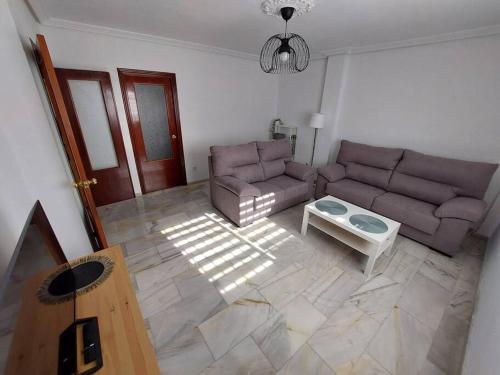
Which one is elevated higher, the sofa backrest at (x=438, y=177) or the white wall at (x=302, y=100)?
the white wall at (x=302, y=100)

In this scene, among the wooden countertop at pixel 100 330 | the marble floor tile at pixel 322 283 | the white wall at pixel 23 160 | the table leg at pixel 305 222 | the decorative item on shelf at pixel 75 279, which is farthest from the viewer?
the table leg at pixel 305 222

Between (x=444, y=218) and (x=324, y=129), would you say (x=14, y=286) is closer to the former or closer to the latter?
(x=444, y=218)

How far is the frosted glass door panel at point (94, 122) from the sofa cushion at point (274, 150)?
7.31 feet

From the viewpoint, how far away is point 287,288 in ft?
5.96

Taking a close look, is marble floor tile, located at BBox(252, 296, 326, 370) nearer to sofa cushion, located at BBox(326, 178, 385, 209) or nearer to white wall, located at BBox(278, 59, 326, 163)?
sofa cushion, located at BBox(326, 178, 385, 209)

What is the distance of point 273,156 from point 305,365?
2605 millimetres

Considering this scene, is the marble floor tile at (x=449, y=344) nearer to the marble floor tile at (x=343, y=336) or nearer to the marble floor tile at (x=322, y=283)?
the marble floor tile at (x=343, y=336)

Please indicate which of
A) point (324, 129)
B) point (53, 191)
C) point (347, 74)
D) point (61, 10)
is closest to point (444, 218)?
point (324, 129)

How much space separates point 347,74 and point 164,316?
4176mm

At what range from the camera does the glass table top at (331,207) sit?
2306mm

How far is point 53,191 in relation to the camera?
1592 millimetres

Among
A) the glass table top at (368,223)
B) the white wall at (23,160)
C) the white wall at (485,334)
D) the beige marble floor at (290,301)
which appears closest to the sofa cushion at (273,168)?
the beige marble floor at (290,301)

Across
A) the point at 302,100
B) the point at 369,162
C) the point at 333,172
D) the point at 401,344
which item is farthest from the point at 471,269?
the point at 302,100

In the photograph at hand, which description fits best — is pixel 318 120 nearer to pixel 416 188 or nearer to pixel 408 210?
pixel 416 188
